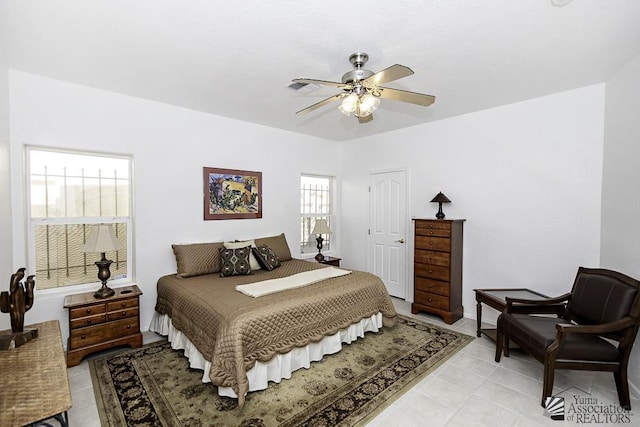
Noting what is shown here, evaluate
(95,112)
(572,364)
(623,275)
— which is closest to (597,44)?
(623,275)

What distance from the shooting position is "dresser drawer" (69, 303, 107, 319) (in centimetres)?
267

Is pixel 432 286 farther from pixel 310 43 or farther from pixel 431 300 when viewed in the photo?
pixel 310 43

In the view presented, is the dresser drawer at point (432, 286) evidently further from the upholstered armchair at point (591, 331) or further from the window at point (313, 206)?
the window at point (313, 206)

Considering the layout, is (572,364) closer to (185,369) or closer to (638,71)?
(638,71)

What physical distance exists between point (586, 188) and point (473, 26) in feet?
7.32

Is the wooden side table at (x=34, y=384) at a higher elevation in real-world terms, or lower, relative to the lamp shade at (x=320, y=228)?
lower

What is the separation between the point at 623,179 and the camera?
8.52 feet

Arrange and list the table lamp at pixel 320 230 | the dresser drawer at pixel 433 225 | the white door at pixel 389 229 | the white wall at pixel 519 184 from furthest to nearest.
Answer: the table lamp at pixel 320 230 → the white door at pixel 389 229 → the dresser drawer at pixel 433 225 → the white wall at pixel 519 184

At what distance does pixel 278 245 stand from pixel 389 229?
180 centimetres

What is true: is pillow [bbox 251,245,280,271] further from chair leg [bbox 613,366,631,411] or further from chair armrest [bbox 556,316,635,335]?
chair leg [bbox 613,366,631,411]

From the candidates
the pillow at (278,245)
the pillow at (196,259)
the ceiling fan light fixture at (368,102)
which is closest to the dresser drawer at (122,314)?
the pillow at (196,259)

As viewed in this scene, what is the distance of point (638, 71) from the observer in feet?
7.88

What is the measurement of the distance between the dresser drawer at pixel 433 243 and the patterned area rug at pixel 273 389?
3.62ft

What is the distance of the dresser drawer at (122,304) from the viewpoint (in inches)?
113
